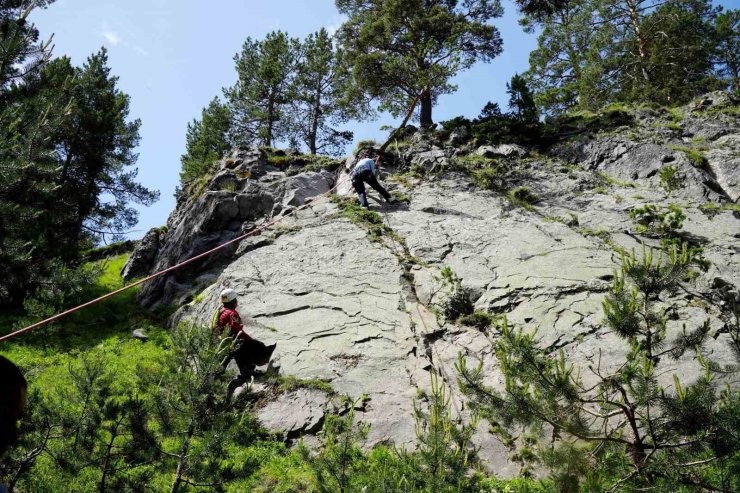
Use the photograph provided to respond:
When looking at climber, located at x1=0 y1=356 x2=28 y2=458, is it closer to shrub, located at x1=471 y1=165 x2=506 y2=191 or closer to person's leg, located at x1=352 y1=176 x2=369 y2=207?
person's leg, located at x1=352 y1=176 x2=369 y2=207

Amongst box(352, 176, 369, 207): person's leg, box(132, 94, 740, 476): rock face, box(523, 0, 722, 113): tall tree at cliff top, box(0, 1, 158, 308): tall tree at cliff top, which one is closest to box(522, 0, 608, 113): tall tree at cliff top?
box(523, 0, 722, 113): tall tree at cliff top

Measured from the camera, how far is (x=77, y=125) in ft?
67.4

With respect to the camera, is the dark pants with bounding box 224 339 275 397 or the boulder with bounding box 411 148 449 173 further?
the boulder with bounding box 411 148 449 173

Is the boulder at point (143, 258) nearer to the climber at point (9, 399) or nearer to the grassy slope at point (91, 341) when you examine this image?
the grassy slope at point (91, 341)

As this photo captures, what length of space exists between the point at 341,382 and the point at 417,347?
1595mm

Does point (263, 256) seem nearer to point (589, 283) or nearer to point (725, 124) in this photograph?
point (589, 283)

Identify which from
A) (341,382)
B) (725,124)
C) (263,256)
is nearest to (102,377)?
(341,382)

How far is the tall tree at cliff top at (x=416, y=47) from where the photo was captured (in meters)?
20.0

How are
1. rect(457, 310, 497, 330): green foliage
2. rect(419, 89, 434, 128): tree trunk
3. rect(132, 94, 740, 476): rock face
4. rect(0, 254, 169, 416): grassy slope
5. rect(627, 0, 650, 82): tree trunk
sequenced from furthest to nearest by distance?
1. rect(627, 0, 650, 82): tree trunk
2. rect(419, 89, 434, 128): tree trunk
3. rect(0, 254, 169, 416): grassy slope
4. rect(457, 310, 497, 330): green foliage
5. rect(132, 94, 740, 476): rock face

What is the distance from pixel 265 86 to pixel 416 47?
10.6 meters

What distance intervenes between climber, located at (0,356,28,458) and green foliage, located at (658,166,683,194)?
14.6 meters

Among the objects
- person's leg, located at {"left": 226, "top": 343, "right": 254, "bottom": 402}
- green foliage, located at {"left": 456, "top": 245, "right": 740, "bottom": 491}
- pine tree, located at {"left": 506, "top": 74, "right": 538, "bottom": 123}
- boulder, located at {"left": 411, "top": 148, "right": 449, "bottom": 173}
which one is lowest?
person's leg, located at {"left": 226, "top": 343, "right": 254, "bottom": 402}

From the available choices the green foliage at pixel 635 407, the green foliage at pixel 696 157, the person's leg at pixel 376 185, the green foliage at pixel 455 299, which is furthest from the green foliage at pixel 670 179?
the green foliage at pixel 635 407

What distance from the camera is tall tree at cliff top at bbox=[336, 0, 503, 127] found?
20.0m
